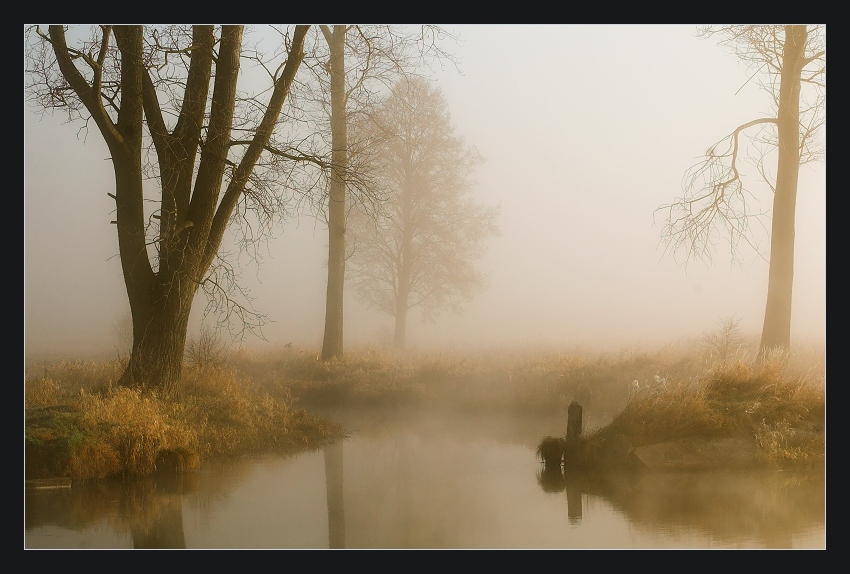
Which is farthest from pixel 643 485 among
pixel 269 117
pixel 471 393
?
pixel 269 117

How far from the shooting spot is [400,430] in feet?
46.3

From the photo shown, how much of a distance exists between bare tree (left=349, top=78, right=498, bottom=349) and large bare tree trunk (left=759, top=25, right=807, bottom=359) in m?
11.2

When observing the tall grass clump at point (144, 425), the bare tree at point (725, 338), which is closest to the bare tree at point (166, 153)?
the tall grass clump at point (144, 425)

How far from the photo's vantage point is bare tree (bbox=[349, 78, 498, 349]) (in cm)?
2477

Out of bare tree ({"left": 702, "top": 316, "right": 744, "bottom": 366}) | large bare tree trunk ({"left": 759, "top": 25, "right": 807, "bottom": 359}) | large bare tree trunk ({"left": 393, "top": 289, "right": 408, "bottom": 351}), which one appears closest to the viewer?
large bare tree trunk ({"left": 759, "top": 25, "right": 807, "bottom": 359})

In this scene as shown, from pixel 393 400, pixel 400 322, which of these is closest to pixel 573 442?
pixel 393 400

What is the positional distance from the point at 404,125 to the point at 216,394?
1358 centimetres

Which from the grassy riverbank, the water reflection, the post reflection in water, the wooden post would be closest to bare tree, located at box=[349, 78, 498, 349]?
the grassy riverbank

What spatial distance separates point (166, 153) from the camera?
40.7 ft

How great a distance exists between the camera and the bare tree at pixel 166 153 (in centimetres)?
1201

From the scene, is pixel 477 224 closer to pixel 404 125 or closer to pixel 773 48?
pixel 404 125

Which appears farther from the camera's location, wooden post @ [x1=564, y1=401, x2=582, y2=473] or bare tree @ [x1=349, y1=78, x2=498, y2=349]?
bare tree @ [x1=349, y1=78, x2=498, y2=349]

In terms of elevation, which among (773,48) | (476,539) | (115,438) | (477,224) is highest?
(773,48)

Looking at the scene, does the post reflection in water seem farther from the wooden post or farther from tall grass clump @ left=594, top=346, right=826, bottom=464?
Result: tall grass clump @ left=594, top=346, right=826, bottom=464
